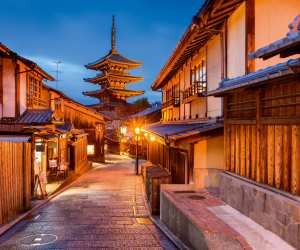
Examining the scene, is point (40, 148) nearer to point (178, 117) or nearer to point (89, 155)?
point (178, 117)

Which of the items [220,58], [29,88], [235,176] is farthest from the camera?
[29,88]

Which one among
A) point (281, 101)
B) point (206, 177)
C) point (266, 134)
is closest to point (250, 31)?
point (281, 101)

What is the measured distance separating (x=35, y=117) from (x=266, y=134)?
15309 mm

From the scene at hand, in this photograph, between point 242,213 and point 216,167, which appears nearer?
point 242,213

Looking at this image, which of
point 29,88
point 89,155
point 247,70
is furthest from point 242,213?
point 89,155

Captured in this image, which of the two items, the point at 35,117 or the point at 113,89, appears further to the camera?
the point at 113,89

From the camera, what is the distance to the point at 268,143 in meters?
7.31

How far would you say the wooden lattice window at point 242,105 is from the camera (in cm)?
817

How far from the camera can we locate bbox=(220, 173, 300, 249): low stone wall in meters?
6.05

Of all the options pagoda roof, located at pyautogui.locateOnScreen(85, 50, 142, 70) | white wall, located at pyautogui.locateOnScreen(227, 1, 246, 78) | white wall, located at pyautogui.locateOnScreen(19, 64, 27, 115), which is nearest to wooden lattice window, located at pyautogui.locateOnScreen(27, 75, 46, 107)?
white wall, located at pyautogui.locateOnScreen(19, 64, 27, 115)

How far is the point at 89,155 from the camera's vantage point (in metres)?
37.8

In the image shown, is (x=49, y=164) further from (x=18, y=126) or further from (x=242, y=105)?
(x=242, y=105)

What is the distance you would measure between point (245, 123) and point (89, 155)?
31.6 m

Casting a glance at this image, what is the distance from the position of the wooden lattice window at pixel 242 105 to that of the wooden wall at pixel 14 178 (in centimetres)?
835
